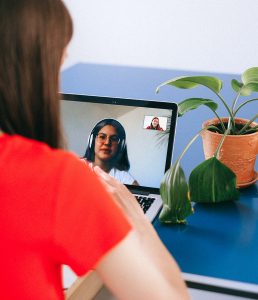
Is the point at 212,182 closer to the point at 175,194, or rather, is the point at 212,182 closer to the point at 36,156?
the point at 175,194

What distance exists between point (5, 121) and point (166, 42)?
323 centimetres

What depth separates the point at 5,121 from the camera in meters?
0.76

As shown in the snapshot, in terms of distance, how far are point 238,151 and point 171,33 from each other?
2.68m

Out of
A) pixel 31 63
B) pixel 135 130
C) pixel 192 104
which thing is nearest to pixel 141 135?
pixel 135 130

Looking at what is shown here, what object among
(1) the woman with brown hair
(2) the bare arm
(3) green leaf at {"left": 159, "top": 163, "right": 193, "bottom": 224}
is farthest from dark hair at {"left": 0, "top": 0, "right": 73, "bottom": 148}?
(3) green leaf at {"left": 159, "top": 163, "right": 193, "bottom": 224}

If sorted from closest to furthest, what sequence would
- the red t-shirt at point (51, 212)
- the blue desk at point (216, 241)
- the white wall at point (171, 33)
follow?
the red t-shirt at point (51, 212) → the blue desk at point (216, 241) → the white wall at point (171, 33)

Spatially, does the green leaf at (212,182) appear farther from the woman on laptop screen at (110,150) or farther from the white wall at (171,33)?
the white wall at (171,33)

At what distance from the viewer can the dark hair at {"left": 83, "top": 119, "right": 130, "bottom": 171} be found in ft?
4.39

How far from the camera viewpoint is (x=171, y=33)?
3846 mm

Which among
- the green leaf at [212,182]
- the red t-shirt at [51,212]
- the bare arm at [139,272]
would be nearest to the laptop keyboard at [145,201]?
the green leaf at [212,182]

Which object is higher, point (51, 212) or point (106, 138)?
point (51, 212)

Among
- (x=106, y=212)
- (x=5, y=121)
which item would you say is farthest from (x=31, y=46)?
(x=106, y=212)

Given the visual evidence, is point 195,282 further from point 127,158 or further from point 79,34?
point 79,34

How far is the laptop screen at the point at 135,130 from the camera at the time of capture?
4.36 feet
